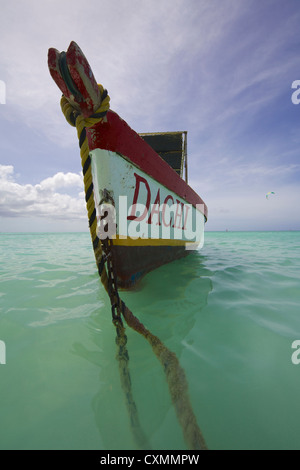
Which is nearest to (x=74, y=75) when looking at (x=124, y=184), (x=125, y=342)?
(x=124, y=184)

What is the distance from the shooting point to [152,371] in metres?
1.21

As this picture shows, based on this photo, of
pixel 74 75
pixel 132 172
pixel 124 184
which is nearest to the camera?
pixel 74 75

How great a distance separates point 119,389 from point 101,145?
2005mm

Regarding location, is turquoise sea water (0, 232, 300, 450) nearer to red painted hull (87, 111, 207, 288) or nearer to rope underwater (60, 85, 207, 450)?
rope underwater (60, 85, 207, 450)

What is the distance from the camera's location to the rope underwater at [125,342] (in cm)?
86

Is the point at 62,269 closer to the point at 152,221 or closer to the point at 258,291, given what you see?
the point at 152,221

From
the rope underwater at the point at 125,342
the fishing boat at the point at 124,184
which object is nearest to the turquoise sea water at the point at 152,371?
the rope underwater at the point at 125,342

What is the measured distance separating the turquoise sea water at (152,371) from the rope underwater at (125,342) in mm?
46

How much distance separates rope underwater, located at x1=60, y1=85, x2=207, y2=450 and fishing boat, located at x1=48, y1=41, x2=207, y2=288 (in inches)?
3.4

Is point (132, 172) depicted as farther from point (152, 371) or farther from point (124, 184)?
point (152, 371)

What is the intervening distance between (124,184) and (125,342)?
1.58 metres

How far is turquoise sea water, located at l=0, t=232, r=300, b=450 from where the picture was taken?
0.88m

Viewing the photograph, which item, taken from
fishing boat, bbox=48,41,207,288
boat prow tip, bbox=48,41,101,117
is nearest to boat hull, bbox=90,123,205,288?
fishing boat, bbox=48,41,207,288
